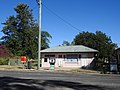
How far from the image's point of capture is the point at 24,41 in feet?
258

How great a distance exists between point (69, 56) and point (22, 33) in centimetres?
3602

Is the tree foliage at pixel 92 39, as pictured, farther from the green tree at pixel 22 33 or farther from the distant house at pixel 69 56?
the distant house at pixel 69 56

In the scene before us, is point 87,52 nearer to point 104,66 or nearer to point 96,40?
point 104,66

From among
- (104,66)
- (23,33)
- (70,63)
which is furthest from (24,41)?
(104,66)

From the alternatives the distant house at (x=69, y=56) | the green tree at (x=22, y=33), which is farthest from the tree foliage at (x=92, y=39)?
the distant house at (x=69, y=56)

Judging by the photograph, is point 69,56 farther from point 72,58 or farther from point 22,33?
point 22,33

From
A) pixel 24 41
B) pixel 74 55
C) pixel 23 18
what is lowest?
pixel 74 55

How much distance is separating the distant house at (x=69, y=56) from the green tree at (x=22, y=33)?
31.6m

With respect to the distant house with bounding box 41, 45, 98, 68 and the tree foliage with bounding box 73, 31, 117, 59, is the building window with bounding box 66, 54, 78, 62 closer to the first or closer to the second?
the distant house with bounding box 41, 45, 98, 68

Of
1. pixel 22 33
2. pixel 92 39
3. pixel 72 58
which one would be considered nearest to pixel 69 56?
pixel 72 58

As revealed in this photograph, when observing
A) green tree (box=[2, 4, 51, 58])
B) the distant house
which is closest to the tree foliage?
green tree (box=[2, 4, 51, 58])

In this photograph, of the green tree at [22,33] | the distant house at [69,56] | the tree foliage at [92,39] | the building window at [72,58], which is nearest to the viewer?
the distant house at [69,56]

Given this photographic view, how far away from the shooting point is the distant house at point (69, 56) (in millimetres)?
44781

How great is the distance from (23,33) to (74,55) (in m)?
36.2
